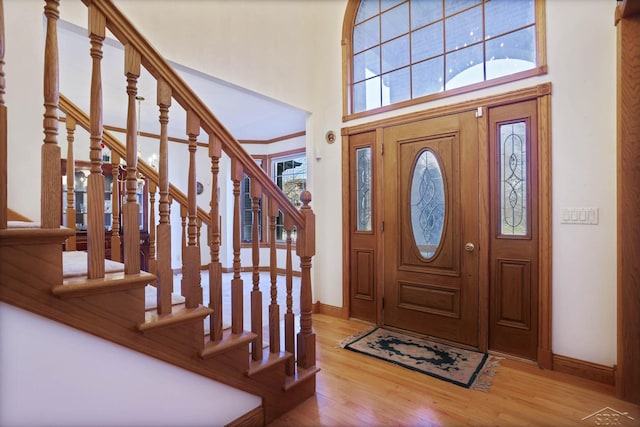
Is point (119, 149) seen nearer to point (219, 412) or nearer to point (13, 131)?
point (13, 131)

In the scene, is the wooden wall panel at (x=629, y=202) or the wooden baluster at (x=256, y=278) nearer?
the wooden baluster at (x=256, y=278)

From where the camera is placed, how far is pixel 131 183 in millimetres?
1199

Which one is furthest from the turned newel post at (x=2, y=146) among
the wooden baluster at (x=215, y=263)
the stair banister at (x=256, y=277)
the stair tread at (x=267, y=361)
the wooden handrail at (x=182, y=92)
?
the stair tread at (x=267, y=361)

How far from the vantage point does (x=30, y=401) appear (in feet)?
3.26

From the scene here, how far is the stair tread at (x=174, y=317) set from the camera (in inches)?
48.1

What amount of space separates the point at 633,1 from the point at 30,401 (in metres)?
3.30

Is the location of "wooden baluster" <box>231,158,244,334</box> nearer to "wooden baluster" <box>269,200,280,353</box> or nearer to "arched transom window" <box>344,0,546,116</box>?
"wooden baluster" <box>269,200,280,353</box>

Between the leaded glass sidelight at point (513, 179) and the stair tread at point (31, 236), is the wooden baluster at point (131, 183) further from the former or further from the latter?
the leaded glass sidelight at point (513, 179)

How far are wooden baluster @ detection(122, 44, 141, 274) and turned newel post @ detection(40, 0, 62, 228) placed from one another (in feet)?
0.70

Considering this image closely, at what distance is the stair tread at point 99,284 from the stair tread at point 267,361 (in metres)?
0.73

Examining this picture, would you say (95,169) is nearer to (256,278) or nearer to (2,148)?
(2,148)

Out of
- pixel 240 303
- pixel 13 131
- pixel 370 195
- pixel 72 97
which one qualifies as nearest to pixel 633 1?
pixel 370 195

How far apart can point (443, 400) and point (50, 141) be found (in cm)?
231

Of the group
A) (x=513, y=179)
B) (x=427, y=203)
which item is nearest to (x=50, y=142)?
(x=427, y=203)
